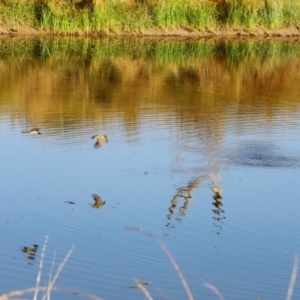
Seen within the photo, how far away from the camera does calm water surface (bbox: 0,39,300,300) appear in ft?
18.7

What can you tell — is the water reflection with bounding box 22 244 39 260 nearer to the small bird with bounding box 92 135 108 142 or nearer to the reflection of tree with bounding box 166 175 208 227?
the reflection of tree with bounding box 166 175 208 227

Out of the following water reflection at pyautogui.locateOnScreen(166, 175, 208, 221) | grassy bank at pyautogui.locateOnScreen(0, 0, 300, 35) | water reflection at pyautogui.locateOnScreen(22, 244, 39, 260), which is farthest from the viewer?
grassy bank at pyautogui.locateOnScreen(0, 0, 300, 35)

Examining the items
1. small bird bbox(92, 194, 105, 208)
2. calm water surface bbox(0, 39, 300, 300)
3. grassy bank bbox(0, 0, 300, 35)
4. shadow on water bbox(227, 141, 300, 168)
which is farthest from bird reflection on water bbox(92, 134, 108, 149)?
grassy bank bbox(0, 0, 300, 35)

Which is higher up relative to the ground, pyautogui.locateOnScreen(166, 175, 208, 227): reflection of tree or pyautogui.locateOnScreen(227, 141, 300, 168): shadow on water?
pyautogui.locateOnScreen(227, 141, 300, 168): shadow on water

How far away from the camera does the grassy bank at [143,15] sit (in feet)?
76.5

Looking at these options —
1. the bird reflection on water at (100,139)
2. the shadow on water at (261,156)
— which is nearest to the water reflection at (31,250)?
the shadow on water at (261,156)

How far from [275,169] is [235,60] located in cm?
1094

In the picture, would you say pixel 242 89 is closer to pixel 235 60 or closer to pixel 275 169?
pixel 235 60

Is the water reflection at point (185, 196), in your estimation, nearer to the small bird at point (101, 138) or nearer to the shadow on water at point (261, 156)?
the shadow on water at point (261, 156)

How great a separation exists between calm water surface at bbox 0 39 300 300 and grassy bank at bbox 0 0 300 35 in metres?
7.63

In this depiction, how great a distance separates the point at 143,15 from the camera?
78.1 ft

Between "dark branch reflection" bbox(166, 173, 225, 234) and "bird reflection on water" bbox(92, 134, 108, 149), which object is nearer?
"dark branch reflection" bbox(166, 173, 225, 234)

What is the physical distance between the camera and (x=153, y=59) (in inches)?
739

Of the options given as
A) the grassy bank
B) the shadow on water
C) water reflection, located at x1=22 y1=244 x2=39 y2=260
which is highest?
the grassy bank
